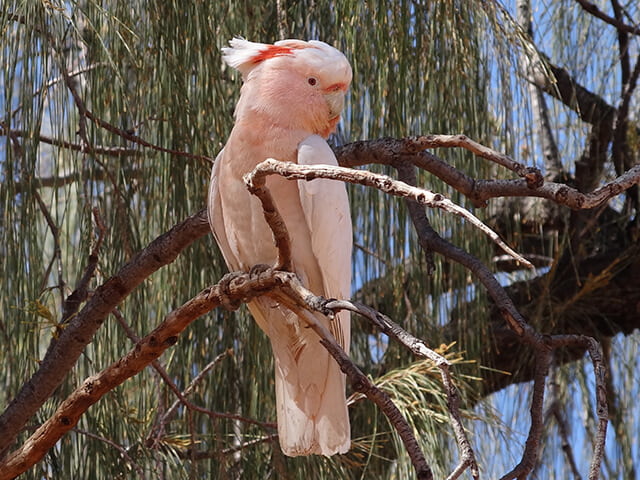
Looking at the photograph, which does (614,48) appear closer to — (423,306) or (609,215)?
(609,215)

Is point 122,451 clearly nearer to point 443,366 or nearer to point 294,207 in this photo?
point 294,207

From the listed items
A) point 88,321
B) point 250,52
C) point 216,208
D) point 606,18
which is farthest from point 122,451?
point 606,18

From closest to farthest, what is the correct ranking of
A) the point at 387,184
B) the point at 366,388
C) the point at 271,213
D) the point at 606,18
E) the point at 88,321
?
the point at 387,184 → the point at 366,388 → the point at 271,213 → the point at 88,321 → the point at 606,18

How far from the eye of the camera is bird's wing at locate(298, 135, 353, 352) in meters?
1.65

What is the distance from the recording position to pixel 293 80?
1745mm

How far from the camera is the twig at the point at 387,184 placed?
866 millimetres

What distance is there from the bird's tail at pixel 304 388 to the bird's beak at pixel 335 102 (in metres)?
0.37

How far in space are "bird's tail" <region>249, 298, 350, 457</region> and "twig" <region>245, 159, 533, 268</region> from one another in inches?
25.5

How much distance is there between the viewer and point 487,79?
182 cm

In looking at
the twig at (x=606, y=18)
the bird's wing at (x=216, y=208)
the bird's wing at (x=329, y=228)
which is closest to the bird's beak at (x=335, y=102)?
the bird's wing at (x=329, y=228)

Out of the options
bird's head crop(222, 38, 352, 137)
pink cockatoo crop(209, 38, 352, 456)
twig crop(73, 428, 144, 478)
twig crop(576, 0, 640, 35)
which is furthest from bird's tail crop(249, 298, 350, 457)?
twig crop(576, 0, 640, 35)

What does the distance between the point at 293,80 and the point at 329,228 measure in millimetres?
297

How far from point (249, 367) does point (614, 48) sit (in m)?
1.38

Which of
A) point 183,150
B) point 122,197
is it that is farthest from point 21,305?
point 183,150
